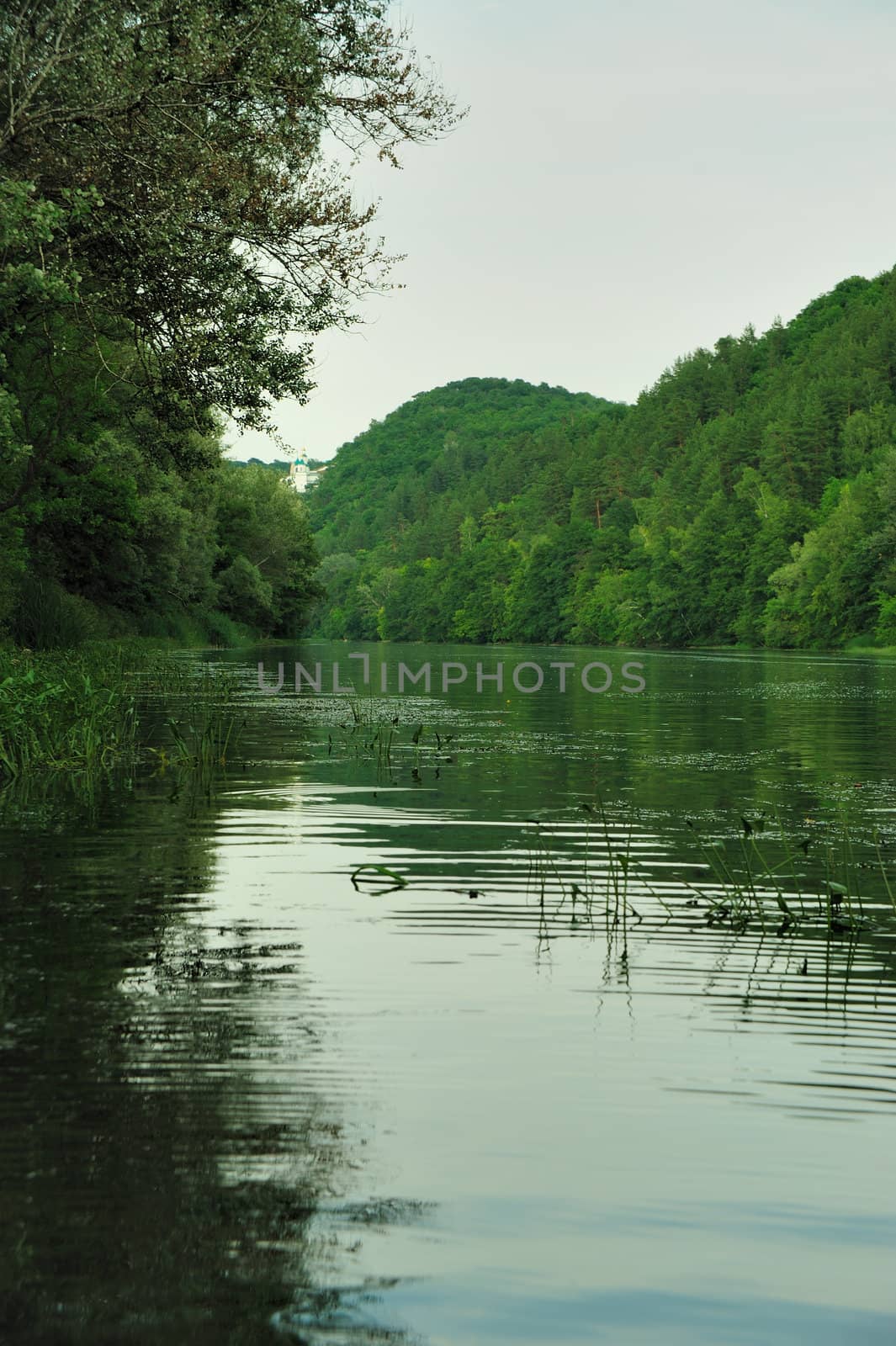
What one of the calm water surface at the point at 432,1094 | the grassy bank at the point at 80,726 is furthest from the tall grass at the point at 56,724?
the calm water surface at the point at 432,1094

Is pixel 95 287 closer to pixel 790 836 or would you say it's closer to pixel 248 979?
pixel 790 836

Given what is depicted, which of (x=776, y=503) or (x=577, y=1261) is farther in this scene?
(x=776, y=503)

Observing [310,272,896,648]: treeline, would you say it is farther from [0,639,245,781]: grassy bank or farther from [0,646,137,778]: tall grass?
[0,646,137,778]: tall grass

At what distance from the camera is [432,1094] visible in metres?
5.77

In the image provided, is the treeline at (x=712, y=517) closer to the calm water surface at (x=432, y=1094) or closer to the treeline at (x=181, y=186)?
the treeline at (x=181, y=186)

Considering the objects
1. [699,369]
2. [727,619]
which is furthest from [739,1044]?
[699,369]

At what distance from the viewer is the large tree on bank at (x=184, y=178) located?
15656mm

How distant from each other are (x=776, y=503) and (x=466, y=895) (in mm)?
115049

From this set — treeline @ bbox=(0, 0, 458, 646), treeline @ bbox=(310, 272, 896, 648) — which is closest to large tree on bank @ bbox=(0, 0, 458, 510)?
treeline @ bbox=(0, 0, 458, 646)

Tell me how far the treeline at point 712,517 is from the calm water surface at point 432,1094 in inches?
3435

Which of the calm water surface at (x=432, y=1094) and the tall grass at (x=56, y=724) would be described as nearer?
the calm water surface at (x=432, y=1094)

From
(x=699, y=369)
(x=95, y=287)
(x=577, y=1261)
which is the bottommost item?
(x=577, y=1261)

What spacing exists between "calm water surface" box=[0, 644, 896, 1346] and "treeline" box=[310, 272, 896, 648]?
87244mm

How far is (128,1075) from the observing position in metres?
5.84
